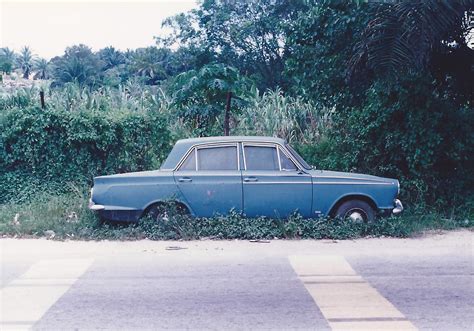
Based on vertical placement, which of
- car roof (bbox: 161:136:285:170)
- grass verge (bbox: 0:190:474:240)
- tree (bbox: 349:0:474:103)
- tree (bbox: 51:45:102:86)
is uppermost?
tree (bbox: 51:45:102:86)

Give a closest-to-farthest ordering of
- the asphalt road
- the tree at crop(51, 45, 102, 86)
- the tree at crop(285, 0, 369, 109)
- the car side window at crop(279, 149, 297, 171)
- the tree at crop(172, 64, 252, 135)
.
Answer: the asphalt road
the car side window at crop(279, 149, 297, 171)
the tree at crop(285, 0, 369, 109)
the tree at crop(172, 64, 252, 135)
the tree at crop(51, 45, 102, 86)

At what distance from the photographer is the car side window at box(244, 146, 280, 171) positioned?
933cm

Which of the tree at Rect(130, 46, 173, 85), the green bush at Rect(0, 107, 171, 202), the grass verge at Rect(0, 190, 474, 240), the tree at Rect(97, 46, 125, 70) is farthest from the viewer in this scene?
the tree at Rect(97, 46, 125, 70)

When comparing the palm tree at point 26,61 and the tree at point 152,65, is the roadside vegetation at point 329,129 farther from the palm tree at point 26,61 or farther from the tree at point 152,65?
the palm tree at point 26,61

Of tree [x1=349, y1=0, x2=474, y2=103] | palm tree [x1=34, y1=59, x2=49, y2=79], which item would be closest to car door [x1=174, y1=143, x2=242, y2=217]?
tree [x1=349, y1=0, x2=474, y2=103]

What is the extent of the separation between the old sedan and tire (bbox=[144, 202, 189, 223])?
0.06 ft

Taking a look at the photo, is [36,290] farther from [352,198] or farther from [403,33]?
[403,33]

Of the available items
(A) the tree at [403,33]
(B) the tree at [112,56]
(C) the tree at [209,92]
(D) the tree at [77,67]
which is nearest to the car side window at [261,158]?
(A) the tree at [403,33]

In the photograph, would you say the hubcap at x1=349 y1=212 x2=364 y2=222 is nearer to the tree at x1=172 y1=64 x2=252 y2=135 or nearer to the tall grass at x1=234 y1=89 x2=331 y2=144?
the tree at x1=172 y1=64 x2=252 y2=135

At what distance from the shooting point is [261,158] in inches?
369

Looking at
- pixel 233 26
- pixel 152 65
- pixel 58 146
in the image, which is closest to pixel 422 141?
pixel 58 146

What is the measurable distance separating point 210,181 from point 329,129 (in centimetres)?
632

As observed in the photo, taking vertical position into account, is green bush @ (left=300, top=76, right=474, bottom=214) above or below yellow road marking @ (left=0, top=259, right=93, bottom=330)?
above

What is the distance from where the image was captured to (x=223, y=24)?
32.2 meters
